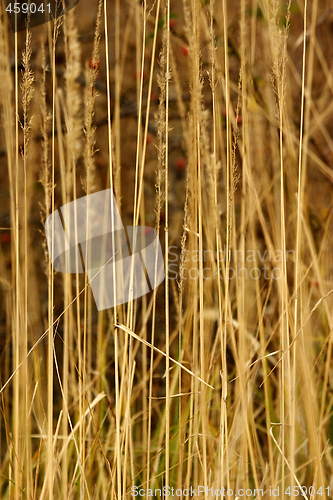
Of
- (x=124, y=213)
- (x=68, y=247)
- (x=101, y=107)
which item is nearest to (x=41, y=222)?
(x=68, y=247)

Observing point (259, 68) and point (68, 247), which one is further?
point (259, 68)

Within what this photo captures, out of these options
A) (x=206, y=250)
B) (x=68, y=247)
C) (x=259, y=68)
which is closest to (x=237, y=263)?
(x=206, y=250)

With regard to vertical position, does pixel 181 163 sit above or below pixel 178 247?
above

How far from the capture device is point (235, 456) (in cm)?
81

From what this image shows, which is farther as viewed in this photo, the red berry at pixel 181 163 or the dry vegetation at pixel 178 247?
the red berry at pixel 181 163

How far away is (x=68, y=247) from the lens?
90 cm

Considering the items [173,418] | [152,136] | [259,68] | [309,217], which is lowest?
[173,418]

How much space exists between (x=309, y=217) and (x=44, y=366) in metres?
0.81

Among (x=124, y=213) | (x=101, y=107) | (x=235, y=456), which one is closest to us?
(x=235, y=456)

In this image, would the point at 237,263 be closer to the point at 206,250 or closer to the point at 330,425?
the point at 206,250

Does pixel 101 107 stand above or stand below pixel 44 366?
above

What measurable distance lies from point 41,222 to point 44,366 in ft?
1.26

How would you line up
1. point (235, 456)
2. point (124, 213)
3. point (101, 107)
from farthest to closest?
point (101, 107) → point (124, 213) → point (235, 456)

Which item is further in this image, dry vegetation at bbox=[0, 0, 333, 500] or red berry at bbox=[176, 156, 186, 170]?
red berry at bbox=[176, 156, 186, 170]
